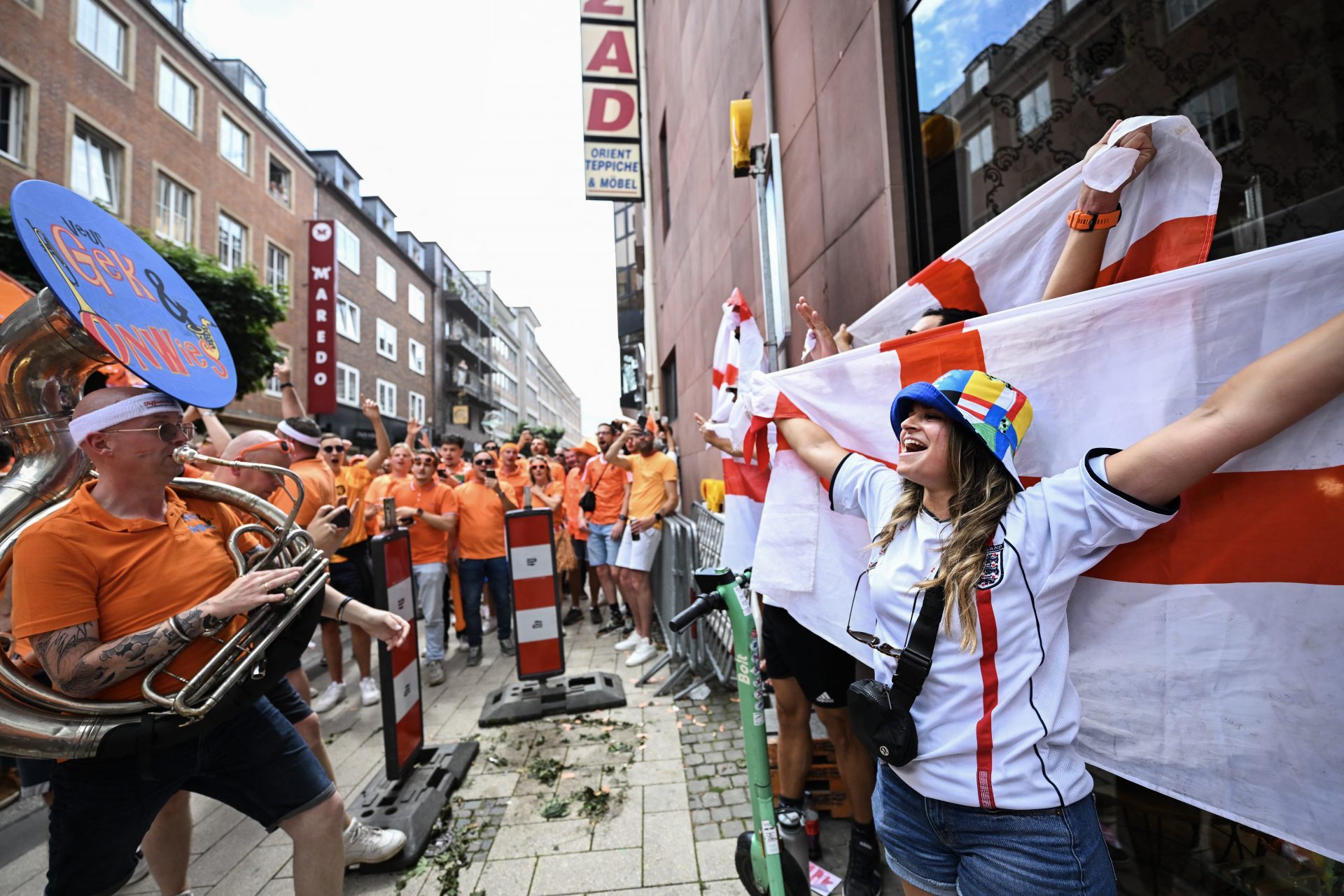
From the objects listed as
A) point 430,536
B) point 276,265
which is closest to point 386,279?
point 276,265

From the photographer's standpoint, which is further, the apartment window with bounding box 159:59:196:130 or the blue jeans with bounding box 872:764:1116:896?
the apartment window with bounding box 159:59:196:130

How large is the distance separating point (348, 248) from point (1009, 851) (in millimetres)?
31817

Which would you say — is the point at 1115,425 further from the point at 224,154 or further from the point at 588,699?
the point at 224,154

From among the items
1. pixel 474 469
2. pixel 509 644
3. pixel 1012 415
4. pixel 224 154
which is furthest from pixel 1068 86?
pixel 224 154

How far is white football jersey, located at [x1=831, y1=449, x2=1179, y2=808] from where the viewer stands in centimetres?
139

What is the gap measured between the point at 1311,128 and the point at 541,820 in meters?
4.27

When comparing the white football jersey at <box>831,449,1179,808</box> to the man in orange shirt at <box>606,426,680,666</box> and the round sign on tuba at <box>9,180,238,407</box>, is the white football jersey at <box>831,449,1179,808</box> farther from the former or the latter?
the man in orange shirt at <box>606,426,680,666</box>

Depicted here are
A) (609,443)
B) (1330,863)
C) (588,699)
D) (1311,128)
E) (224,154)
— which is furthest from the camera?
(224,154)

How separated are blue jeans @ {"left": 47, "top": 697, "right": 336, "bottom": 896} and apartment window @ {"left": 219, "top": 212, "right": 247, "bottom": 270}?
71.2ft

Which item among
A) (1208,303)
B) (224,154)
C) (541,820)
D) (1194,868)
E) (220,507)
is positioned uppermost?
(224,154)

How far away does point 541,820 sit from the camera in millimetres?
3387

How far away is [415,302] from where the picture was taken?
35125 mm

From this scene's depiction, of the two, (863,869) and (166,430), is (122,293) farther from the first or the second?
(863,869)

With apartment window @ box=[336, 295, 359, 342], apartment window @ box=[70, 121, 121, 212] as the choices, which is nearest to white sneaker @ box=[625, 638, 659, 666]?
apartment window @ box=[70, 121, 121, 212]
